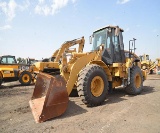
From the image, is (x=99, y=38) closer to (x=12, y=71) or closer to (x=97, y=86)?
(x=97, y=86)

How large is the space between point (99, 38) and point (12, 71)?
293 inches

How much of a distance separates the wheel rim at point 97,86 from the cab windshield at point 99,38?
2.00 metres

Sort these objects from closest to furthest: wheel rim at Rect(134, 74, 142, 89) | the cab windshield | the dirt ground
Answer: the dirt ground
the cab windshield
wheel rim at Rect(134, 74, 142, 89)

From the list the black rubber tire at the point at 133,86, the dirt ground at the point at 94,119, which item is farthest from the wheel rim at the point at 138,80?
the dirt ground at the point at 94,119

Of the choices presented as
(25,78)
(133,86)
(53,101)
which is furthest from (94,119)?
(25,78)

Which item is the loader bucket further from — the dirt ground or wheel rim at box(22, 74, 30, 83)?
wheel rim at box(22, 74, 30, 83)

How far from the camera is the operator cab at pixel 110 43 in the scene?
7.51 meters

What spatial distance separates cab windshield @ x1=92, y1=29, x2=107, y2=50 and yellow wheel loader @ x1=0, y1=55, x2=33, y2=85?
22.3ft

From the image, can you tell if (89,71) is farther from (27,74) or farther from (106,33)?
(27,74)

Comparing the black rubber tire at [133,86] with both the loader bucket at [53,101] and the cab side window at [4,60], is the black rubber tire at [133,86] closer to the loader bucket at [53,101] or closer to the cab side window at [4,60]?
the loader bucket at [53,101]

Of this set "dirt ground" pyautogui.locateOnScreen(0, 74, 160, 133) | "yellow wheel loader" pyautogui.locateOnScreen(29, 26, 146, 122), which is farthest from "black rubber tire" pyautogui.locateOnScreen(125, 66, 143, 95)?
"dirt ground" pyautogui.locateOnScreen(0, 74, 160, 133)

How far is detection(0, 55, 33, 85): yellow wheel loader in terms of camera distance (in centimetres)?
1271

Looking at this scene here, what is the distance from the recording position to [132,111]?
5.46 metres

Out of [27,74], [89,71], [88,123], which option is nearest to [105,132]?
[88,123]
